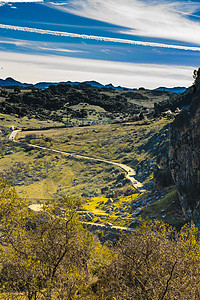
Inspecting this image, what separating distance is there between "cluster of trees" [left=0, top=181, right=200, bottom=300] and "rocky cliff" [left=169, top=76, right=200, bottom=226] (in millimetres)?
16827

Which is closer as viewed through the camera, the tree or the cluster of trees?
the cluster of trees

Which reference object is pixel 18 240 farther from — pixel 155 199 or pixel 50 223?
pixel 155 199

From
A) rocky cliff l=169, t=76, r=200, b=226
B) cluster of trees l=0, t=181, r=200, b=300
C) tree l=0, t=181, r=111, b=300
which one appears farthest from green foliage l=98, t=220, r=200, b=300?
rocky cliff l=169, t=76, r=200, b=226

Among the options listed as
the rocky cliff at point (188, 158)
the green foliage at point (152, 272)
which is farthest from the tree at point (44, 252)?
the rocky cliff at point (188, 158)

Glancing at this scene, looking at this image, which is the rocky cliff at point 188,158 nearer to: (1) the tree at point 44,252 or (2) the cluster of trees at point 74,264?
(2) the cluster of trees at point 74,264

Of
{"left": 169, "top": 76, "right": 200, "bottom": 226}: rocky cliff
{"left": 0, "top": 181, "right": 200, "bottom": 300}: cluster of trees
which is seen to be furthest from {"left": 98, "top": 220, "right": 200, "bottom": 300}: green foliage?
{"left": 169, "top": 76, "right": 200, "bottom": 226}: rocky cliff

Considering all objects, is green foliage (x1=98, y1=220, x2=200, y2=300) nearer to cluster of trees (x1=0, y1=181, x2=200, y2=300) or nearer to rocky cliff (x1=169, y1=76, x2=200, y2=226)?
cluster of trees (x1=0, y1=181, x2=200, y2=300)

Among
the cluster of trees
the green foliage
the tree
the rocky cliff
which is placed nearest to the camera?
the green foliage

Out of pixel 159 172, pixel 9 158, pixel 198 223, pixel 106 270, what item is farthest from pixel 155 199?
pixel 9 158

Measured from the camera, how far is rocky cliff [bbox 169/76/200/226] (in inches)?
1406

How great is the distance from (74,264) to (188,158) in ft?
81.0

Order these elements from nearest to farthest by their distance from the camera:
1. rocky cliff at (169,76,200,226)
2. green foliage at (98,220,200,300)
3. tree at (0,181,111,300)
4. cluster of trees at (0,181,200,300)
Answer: green foliage at (98,220,200,300)
cluster of trees at (0,181,200,300)
tree at (0,181,111,300)
rocky cliff at (169,76,200,226)

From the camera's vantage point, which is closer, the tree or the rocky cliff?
the tree

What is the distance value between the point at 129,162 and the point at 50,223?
65.6 metres
